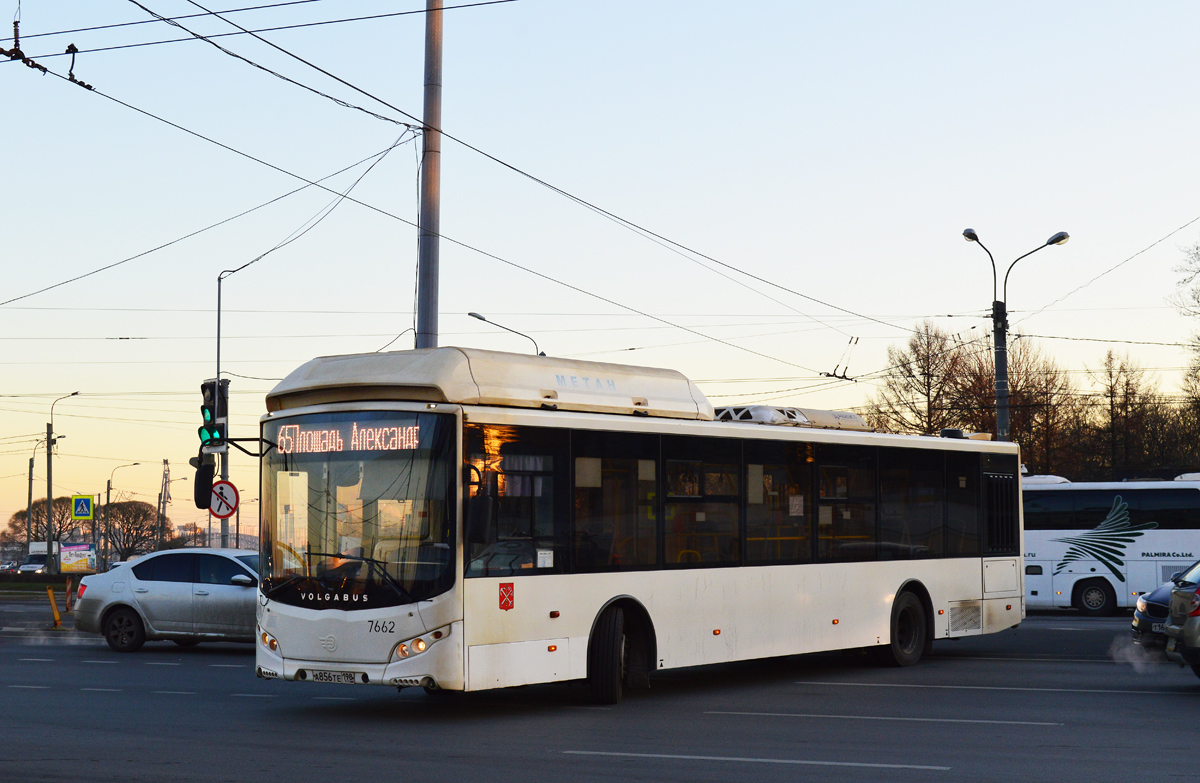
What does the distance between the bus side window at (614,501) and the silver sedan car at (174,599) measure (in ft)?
26.6

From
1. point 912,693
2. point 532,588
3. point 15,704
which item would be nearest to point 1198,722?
point 912,693

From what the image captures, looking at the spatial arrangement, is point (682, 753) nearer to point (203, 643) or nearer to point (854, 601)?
point (854, 601)

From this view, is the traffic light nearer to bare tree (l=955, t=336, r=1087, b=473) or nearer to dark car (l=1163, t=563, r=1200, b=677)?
dark car (l=1163, t=563, r=1200, b=677)

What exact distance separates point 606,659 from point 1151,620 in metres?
7.09

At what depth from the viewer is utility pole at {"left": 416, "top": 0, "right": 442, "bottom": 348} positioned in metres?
15.5

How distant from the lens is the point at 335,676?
36.2 feet

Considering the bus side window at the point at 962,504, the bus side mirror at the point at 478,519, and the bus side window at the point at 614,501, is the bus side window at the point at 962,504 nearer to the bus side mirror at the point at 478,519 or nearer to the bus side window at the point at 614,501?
the bus side window at the point at 614,501

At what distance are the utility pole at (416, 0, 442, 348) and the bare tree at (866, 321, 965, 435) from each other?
4227 centimetres

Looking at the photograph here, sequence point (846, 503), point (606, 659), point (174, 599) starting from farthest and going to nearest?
point (174, 599), point (846, 503), point (606, 659)

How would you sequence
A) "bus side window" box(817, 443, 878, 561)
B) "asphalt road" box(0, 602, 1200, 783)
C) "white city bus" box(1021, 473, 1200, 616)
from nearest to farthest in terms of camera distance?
"asphalt road" box(0, 602, 1200, 783), "bus side window" box(817, 443, 878, 561), "white city bus" box(1021, 473, 1200, 616)

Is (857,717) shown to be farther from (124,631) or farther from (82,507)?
(82,507)

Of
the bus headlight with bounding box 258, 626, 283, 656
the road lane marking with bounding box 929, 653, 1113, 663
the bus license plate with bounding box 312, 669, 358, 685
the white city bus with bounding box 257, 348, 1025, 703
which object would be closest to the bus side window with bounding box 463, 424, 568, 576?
the white city bus with bounding box 257, 348, 1025, 703

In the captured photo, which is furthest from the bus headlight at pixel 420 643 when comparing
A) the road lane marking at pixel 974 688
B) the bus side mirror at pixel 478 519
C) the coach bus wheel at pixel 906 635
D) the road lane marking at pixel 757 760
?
the coach bus wheel at pixel 906 635

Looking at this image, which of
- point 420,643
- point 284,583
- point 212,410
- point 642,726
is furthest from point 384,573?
point 212,410
